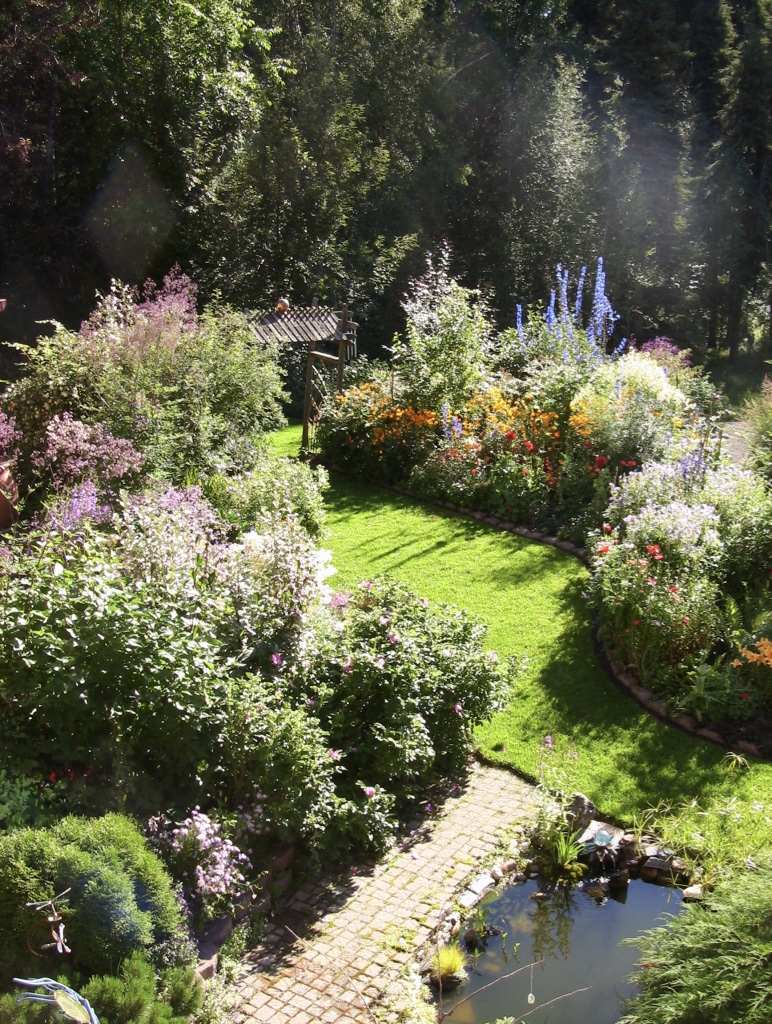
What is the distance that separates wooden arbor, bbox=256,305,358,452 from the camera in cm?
1130

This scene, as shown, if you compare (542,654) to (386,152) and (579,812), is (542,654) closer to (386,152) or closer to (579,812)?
(579,812)

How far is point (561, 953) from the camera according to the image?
13.2ft

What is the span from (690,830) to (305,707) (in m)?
1.96

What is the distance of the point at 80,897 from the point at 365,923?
132 cm

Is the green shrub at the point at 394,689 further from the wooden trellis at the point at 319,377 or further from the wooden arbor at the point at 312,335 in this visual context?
the wooden arbor at the point at 312,335

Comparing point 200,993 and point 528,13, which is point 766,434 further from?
point 528,13

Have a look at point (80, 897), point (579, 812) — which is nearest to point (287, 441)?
point (579, 812)

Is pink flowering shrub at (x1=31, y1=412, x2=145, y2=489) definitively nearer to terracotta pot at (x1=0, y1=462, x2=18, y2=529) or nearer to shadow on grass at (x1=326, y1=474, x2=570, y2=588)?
terracotta pot at (x1=0, y1=462, x2=18, y2=529)

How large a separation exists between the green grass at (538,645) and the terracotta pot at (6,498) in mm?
2525

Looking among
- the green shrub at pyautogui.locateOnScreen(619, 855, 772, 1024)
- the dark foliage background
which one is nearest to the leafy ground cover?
the green shrub at pyautogui.locateOnScreen(619, 855, 772, 1024)

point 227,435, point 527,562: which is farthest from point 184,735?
point 227,435

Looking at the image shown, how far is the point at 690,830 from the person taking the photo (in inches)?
180

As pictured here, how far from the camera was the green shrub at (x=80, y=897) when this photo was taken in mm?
3014

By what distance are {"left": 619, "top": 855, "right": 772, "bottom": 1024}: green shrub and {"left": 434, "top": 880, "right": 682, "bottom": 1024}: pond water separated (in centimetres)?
25
